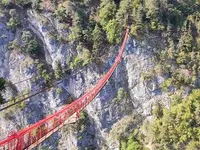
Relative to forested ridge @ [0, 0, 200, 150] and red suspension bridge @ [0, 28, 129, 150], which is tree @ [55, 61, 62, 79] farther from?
red suspension bridge @ [0, 28, 129, 150]

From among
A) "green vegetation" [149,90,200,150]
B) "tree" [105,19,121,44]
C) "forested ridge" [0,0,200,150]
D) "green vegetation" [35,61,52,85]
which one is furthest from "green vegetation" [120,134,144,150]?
"green vegetation" [35,61,52,85]

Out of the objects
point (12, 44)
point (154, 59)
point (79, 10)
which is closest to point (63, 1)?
point (79, 10)

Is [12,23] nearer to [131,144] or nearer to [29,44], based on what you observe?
[29,44]

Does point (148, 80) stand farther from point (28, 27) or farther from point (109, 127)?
point (28, 27)

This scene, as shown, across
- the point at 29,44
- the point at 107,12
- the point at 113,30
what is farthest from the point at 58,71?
the point at 107,12

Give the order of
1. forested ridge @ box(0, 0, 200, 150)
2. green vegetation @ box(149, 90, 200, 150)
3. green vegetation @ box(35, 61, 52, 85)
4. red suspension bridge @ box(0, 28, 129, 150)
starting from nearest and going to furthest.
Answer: red suspension bridge @ box(0, 28, 129, 150)
green vegetation @ box(149, 90, 200, 150)
forested ridge @ box(0, 0, 200, 150)
green vegetation @ box(35, 61, 52, 85)

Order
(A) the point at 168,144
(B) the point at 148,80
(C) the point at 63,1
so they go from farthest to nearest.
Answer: (C) the point at 63,1 → (B) the point at 148,80 → (A) the point at 168,144
